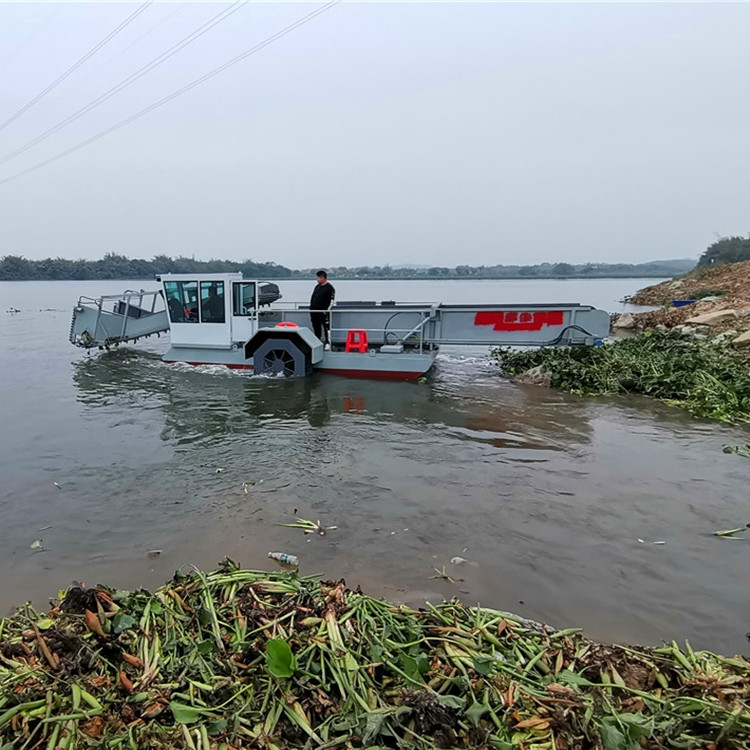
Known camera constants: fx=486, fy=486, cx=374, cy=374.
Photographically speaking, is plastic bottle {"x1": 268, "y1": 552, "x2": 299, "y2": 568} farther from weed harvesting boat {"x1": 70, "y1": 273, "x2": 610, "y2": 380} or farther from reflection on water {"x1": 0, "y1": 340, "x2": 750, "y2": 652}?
weed harvesting boat {"x1": 70, "y1": 273, "x2": 610, "y2": 380}

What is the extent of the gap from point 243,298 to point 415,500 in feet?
29.0

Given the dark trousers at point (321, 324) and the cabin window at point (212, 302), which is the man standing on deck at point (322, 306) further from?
the cabin window at point (212, 302)

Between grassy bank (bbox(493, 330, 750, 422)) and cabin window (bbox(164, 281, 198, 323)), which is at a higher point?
cabin window (bbox(164, 281, 198, 323))

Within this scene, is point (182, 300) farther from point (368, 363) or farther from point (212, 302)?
point (368, 363)

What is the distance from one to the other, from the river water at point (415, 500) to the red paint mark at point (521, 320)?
5.01 ft

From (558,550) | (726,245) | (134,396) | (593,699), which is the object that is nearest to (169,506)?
(558,550)

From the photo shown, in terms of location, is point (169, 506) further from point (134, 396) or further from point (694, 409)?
point (694, 409)

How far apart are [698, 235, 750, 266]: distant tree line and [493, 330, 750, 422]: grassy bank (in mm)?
44171

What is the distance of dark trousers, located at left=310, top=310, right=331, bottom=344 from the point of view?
39.3 ft

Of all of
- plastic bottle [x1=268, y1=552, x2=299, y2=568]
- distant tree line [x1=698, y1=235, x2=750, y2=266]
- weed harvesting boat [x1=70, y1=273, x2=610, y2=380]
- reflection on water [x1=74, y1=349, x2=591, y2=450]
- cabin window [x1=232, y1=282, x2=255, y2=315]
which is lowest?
plastic bottle [x1=268, y1=552, x2=299, y2=568]

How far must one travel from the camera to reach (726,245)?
172 feet

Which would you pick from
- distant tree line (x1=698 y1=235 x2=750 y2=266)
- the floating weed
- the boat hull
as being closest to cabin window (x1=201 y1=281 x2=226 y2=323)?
the boat hull

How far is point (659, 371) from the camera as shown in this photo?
32.9 feet

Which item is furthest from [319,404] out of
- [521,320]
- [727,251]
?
[727,251]
